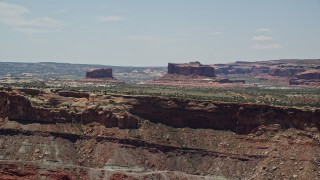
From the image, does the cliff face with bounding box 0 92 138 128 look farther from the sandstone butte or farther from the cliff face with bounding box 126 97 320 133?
the cliff face with bounding box 126 97 320 133

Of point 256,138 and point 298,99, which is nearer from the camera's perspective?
point 256,138

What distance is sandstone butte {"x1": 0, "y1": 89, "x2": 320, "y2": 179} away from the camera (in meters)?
100

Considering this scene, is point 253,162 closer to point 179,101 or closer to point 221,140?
point 221,140

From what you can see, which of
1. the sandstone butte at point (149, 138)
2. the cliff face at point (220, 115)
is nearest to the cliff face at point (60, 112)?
the sandstone butte at point (149, 138)

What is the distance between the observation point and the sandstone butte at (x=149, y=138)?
100 meters

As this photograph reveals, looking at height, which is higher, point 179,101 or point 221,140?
point 179,101

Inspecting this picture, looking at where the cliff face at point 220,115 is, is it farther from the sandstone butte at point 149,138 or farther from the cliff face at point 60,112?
the cliff face at point 60,112

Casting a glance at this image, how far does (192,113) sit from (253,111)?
12873mm

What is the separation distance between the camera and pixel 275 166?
98.9 m

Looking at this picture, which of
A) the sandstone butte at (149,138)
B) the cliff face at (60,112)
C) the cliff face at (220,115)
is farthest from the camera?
the cliff face at (60,112)

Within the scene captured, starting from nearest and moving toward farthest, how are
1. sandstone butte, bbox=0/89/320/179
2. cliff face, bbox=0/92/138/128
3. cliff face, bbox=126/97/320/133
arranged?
sandstone butte, bbox=0/89/320/179 → cliff face, bbox=126/97/320/133 → cliff face, bbox=0/92/138/128

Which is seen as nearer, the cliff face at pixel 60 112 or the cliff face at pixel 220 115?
the cliff face at pixel 220 115

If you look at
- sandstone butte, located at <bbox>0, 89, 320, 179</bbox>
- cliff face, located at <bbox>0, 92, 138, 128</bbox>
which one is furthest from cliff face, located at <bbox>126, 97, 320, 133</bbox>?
cliff face, located at <bbox>0, 92, 138, 128</bbox>

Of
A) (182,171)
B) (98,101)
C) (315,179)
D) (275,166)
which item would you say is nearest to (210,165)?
(182,171)
